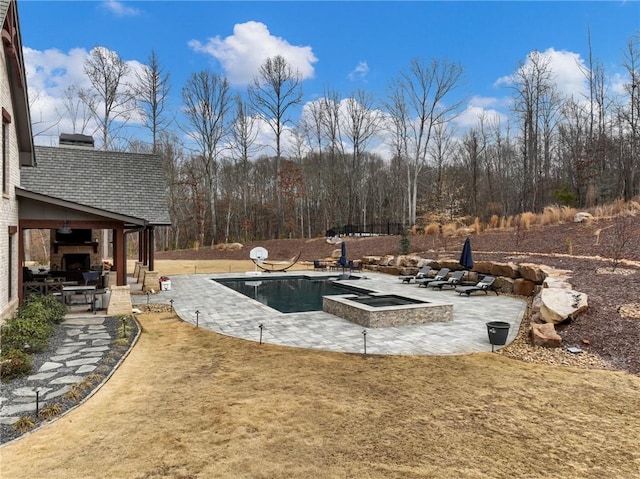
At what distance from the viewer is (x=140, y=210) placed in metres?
13.9

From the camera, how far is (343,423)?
449 cm

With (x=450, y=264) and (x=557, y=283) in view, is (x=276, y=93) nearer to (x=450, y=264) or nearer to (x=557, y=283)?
(x=450, y=264)

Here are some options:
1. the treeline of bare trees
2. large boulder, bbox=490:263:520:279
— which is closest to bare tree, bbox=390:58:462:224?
the treeline of bare trees

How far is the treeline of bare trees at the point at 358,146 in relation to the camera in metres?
28.5

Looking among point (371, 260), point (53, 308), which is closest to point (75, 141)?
point (53, 308)

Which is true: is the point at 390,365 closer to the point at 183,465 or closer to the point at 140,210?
the point at 183,465

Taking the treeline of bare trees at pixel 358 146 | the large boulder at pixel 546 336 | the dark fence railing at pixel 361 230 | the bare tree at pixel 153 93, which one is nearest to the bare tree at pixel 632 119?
the treeline of bare trees at pixel 358 146

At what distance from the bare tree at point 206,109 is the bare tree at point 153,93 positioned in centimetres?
248

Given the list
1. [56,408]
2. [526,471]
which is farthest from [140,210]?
[526,471]

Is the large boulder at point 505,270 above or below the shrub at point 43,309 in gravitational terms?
above

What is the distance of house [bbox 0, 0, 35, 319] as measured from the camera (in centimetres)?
826

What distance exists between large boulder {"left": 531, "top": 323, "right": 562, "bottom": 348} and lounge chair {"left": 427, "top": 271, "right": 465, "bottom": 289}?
Answer: 261 inches

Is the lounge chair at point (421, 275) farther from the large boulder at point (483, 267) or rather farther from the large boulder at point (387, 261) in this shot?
the large boulder at point (387, 261)

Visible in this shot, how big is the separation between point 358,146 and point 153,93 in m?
17.4
